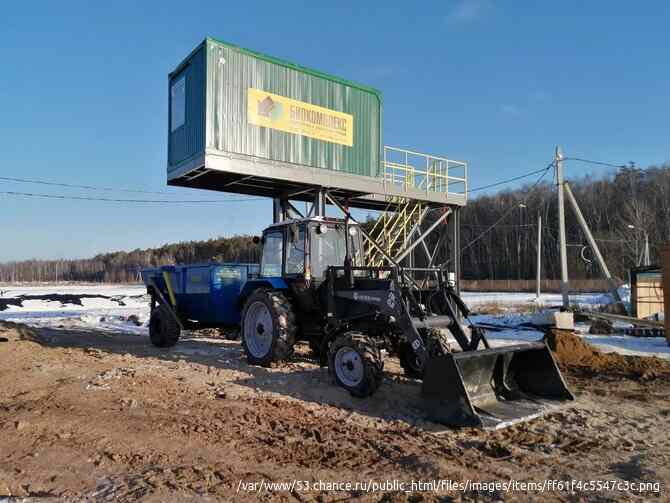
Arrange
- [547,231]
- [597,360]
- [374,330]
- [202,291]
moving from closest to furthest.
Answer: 1. [374,330]
2. [597,360]
3. [202,291]
4. [547,231]

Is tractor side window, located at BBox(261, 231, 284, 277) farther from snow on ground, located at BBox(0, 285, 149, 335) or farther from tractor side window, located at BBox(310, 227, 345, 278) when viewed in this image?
snow on ground, located at BBox(0, 285, 149, 335)

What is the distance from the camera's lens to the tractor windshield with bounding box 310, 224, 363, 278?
358 inches

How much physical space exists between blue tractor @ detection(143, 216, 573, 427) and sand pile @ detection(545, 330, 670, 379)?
114 inches

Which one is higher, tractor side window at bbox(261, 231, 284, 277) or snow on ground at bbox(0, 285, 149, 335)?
tractor side window at bbox(261, 231, 284, 277)

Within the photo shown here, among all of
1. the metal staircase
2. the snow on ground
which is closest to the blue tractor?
the metal staircase

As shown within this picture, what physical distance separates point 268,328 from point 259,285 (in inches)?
36.4

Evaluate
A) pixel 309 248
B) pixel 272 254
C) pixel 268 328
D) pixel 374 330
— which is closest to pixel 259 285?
pixel 272 254

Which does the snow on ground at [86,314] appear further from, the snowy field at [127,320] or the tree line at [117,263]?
the tree line at [117,263]

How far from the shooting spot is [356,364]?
7.18 metres

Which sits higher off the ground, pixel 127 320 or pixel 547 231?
pixel 547 231

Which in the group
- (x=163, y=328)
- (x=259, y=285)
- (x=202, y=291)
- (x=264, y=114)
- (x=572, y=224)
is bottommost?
(x=163, y=328)

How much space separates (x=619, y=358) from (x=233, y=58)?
11.1 m

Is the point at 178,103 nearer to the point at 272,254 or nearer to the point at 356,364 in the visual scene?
the point at 272,254

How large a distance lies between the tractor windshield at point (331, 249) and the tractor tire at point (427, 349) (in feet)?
5.82
